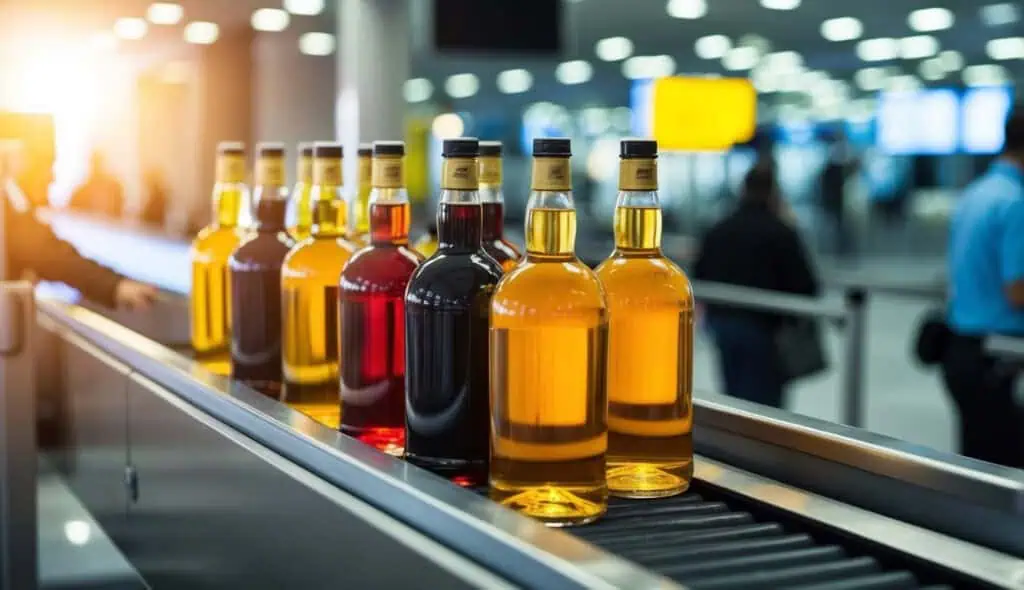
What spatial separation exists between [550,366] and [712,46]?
645 inches

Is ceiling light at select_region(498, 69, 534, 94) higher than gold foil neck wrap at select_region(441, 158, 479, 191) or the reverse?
higher

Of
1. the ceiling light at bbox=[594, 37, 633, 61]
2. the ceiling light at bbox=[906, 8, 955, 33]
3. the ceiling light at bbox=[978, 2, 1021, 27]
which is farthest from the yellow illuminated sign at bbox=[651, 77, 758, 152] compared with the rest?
the ceiling light at bbox=[594, 37, 633, 61]

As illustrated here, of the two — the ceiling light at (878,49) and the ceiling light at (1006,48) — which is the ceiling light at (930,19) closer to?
the ceiling light at (878,49)

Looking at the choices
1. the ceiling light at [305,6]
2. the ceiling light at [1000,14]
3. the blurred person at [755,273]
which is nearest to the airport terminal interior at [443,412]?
the blurred person at [755,273]

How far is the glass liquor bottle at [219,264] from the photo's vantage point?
6.11 ft

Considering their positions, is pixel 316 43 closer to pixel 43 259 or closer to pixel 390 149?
pixel 43 259

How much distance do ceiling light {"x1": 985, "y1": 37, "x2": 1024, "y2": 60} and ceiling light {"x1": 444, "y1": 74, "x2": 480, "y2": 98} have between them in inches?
361

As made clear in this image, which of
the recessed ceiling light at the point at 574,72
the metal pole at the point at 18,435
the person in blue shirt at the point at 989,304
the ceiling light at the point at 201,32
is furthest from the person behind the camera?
the recessed ceiling light at the point at 574,72

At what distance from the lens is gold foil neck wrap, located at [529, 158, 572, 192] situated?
3.82 feet

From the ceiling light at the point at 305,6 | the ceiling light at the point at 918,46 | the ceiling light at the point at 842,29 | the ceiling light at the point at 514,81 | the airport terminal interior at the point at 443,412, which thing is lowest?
the airport terminal interior at the point at 443,412

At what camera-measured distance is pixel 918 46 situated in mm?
16859

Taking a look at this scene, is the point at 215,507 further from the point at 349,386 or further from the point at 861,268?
the point at 861,268

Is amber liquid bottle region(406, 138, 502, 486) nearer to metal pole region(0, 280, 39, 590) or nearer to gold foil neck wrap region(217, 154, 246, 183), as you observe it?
gold foil neck wrap region(217, 154, 246, 183)

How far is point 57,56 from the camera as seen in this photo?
1809 cm
